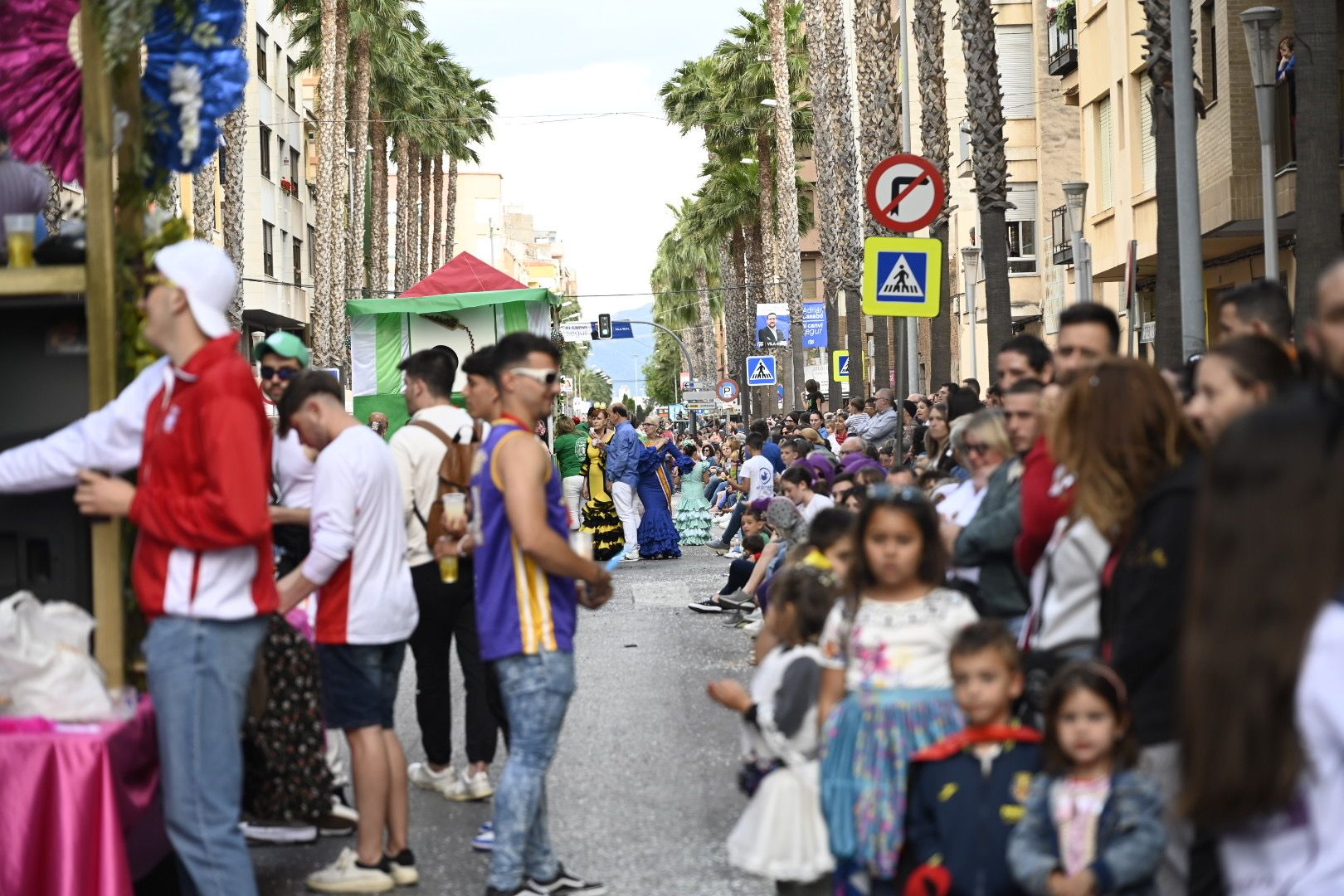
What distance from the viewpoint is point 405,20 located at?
5841 centimetres

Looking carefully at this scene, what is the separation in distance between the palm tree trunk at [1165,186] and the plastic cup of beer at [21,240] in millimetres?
11315

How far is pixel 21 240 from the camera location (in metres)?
6.35

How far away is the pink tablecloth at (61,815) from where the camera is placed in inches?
225

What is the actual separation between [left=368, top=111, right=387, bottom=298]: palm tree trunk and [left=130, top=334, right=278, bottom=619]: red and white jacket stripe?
182ft

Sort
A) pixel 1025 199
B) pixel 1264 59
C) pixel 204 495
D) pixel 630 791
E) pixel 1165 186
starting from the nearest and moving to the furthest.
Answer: pixel 204 495 → pixel 630 791 → pixel 1165 186 → pixel 1264 59 → pixel 1025 199

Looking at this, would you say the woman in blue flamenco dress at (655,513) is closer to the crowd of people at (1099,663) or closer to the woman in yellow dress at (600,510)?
the woman in yellow dress at (600,510)

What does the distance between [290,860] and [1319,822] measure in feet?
18.4

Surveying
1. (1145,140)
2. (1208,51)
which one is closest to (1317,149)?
(1208,51)

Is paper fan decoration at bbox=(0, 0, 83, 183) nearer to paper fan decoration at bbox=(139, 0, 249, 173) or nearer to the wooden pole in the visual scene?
paper fan decoration at bbox=(139, 0, 249, 173)

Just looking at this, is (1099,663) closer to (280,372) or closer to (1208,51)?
(280,372)

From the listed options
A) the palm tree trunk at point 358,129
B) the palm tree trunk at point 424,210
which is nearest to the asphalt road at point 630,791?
the palm tree trunk at point 358,129

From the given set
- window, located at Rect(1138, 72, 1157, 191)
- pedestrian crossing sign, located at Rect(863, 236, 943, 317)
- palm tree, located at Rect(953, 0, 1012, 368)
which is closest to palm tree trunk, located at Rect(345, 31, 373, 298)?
window, located at Rect(1138, 72, 1157, 191)

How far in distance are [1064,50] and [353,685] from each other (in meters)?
31.5

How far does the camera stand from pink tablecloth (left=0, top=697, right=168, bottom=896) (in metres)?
5.71
